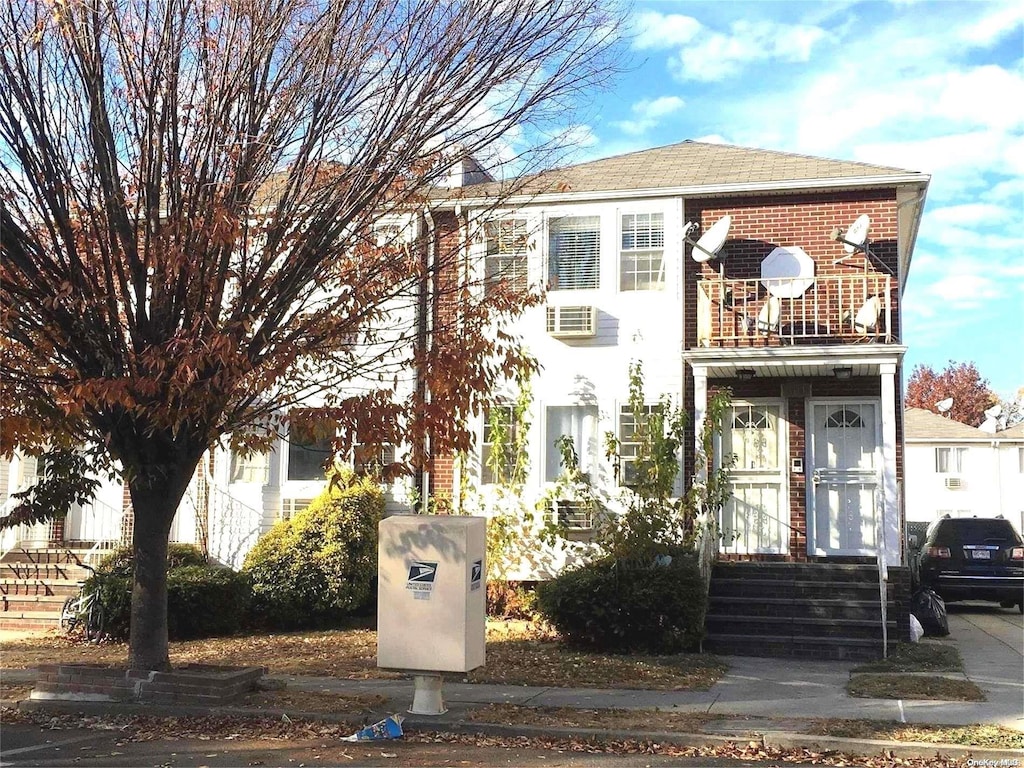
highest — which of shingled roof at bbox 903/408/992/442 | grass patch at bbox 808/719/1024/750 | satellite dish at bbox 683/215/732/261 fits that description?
satellite dish at bbox 683/215/732/261

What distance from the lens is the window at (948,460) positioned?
34.7 meters

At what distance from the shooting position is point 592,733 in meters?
7.80

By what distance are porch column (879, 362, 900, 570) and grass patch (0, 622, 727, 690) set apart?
9.56 feet

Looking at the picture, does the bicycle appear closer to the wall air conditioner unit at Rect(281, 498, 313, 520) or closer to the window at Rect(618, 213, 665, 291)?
the wall air conditioner unit at Rect(281, 498, 313, 520)

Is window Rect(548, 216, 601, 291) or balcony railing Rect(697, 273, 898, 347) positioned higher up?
window Rect(548, 216, 601, 291)

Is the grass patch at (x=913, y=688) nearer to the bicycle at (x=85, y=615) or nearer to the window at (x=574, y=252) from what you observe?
the window at (x=574, y=252)

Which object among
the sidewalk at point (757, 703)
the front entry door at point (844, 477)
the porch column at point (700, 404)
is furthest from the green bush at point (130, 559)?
the front entry door at point (844, 477)

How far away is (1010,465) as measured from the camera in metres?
34.2

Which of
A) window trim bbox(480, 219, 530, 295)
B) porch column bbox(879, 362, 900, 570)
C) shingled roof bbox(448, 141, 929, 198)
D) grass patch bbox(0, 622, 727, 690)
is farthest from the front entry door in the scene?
window trim bbox(480, 219, 530, 295)

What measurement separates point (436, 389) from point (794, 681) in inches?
190

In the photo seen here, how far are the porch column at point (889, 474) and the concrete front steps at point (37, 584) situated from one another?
10429mm

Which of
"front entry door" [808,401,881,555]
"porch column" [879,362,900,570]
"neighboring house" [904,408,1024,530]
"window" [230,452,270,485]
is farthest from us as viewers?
"neighboring house" [904,408,1024,530]

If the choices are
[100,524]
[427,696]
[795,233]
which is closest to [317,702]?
[427,696]

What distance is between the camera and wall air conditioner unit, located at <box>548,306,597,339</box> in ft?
49.3
